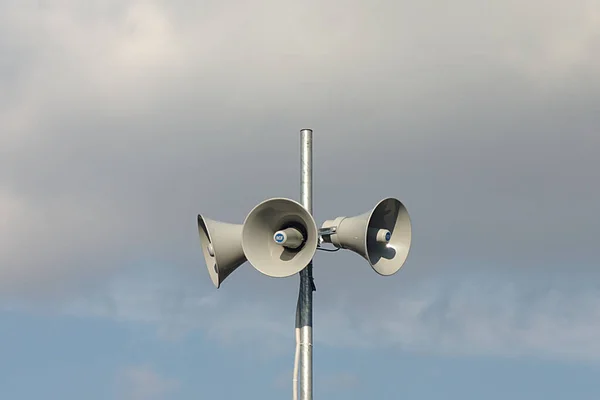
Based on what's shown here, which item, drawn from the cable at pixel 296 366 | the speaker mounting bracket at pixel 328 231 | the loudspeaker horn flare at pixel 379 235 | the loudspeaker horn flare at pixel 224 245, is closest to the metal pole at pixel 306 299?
the cable at pixel 296 366

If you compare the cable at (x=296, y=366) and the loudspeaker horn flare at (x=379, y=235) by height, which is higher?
the loudspeaker horn flare at (x=379, y=235)

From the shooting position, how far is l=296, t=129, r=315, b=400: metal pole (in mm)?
17125

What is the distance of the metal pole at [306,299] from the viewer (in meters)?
17.1

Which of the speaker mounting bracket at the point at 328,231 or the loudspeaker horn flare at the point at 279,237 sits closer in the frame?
the loudspeaker horn flare at the point at 279,237

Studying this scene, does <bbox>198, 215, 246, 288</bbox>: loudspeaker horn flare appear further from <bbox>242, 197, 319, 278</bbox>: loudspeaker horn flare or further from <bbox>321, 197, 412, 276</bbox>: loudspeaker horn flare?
<bbox>321, 197, 412, 276</bbox>: loudspeaker horn flare

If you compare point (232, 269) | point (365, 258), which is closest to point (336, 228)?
point (365, 258)

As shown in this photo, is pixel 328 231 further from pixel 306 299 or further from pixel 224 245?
pixel 224 245

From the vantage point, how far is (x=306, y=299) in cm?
1752

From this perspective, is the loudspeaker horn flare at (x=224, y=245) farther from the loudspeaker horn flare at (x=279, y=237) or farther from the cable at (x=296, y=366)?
the cable at (x=296, y=366)

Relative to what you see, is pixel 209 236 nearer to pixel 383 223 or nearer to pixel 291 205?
pixel 291 205

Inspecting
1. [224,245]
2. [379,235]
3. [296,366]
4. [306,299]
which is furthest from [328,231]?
[296,366]

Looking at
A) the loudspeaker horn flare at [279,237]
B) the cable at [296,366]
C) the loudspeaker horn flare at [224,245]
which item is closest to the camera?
the loudspeaker horn flare at [279,237]

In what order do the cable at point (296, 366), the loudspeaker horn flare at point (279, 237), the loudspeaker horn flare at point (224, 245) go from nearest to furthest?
the loudspeaker horn flare at point (279, 237) → the cable at point (296, 366) → the loudspeaker horn flare at point (224, 245)

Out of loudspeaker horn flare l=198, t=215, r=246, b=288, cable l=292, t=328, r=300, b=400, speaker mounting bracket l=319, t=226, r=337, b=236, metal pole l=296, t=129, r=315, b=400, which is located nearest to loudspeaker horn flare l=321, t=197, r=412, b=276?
speaker mounting bracket l=319, t=226, r=337, b=236
